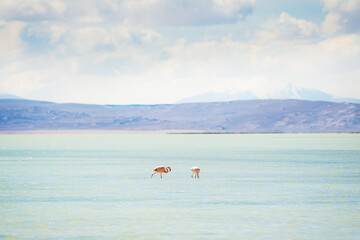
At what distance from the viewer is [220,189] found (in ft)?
106

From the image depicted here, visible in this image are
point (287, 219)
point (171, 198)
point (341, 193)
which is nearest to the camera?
point (287, 219)

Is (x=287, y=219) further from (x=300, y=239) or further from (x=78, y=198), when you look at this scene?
(x=78, y=198)

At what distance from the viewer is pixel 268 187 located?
110ft

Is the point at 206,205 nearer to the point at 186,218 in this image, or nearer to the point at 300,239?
the point at 186,218

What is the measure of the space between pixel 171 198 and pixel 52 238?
9625mm

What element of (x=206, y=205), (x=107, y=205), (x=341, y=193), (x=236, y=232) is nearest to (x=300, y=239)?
(x=236, y=232)

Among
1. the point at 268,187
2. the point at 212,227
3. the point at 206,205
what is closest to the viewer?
the point at 212,227

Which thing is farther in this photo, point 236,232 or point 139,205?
point 139,205

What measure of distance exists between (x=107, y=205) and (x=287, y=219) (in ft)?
24.9

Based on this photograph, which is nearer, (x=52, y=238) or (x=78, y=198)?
(x=52, y=238)

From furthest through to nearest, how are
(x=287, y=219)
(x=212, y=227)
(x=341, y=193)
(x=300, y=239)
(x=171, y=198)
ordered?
(x=341, y=193) → (x=171, y=198) → (x=287, y=219) → (x=212, y=227) → (x=300, y=239)

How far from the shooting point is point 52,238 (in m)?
19.7

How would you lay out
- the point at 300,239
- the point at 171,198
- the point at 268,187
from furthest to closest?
the point at 268,187
the point at 171,198
the point at 300,239

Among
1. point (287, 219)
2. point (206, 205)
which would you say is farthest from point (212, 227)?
point (206, 205)
